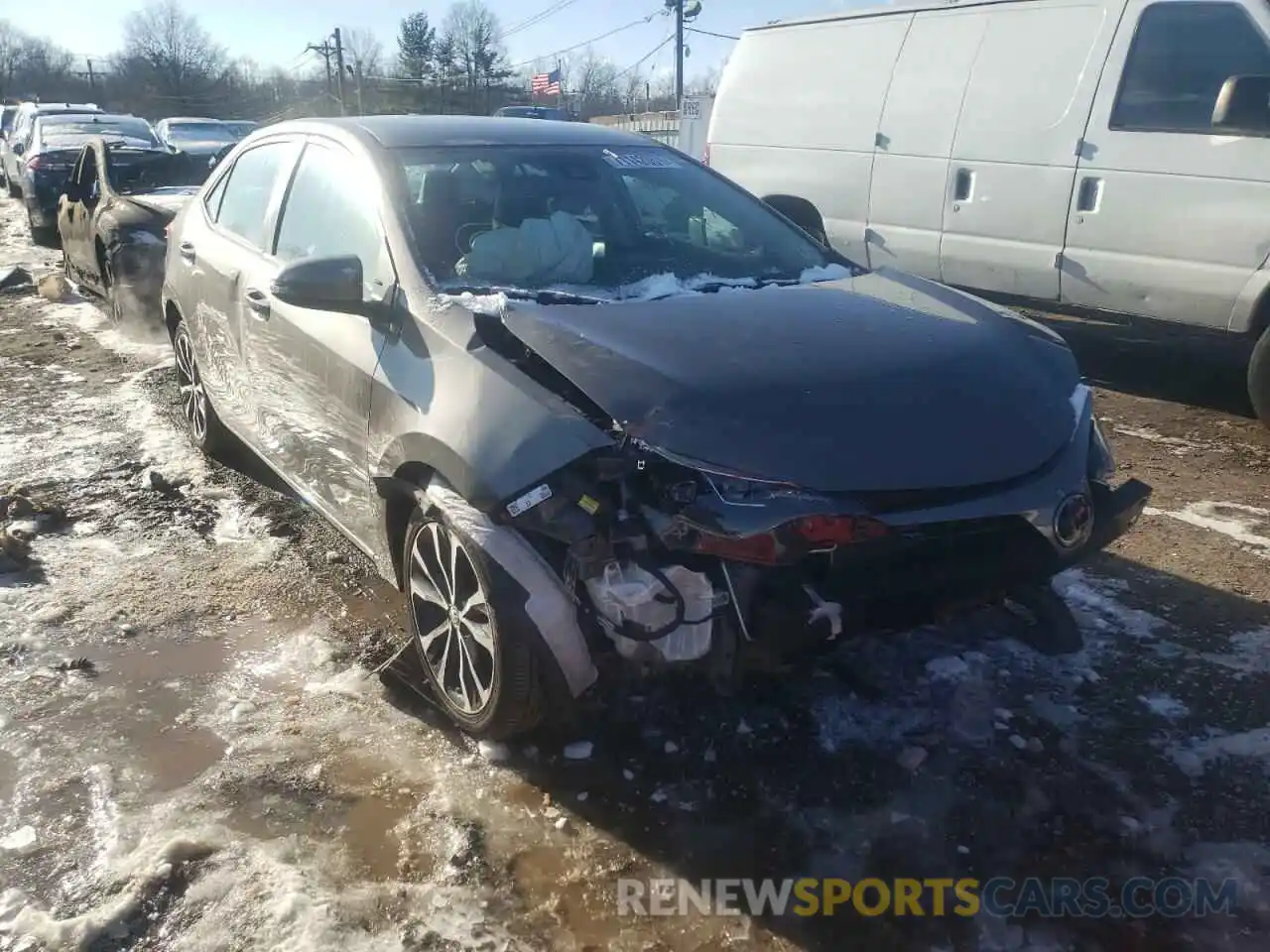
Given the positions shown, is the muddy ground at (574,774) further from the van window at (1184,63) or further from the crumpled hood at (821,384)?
the van window at (1184,63)

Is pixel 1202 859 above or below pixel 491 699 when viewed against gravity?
below

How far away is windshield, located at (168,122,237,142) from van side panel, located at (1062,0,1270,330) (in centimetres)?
1937

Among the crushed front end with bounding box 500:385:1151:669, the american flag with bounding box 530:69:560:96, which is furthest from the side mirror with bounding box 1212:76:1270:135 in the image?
the american flag with bounding box 530:69:560:96

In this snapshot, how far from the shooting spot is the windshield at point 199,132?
2094cm

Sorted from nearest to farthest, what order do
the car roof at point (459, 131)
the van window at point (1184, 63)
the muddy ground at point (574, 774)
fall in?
the muddy ground at point (574, 774), the car roof at point (459, 131), the van window at point (1184, 63)

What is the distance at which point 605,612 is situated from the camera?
246cm

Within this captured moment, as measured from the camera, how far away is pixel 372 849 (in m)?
2.47

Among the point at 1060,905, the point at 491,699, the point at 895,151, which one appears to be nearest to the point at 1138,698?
the point at 1060,905

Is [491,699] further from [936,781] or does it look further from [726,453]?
[936,781]

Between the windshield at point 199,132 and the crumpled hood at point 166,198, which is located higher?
the windshield at point 199,132

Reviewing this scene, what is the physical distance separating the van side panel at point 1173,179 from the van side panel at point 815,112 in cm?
163

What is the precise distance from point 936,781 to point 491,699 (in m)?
1.21

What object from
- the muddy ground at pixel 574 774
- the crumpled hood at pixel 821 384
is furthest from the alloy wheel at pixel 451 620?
the crumpled hood at pixel 821 384

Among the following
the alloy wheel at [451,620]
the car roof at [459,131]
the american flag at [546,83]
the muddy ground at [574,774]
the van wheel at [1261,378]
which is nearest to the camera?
the muddy ground at [574,774]
